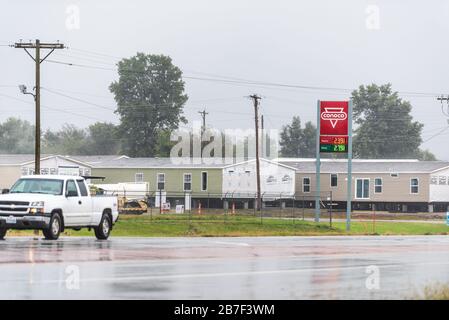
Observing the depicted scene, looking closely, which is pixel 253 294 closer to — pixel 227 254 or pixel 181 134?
pixel 227 254

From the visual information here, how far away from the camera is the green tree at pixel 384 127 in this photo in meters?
144

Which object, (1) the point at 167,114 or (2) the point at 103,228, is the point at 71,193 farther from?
(1) the point at 167,114

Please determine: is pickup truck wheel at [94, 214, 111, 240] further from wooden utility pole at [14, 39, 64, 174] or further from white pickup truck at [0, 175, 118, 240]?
wooden utility pole at [14, 39, 64, 174]

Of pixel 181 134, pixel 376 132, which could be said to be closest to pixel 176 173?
pixel 181 134

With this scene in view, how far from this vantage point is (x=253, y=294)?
566 inches

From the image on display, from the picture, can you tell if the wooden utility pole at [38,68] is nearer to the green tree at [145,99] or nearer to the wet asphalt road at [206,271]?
the wet asphalt road at [206,271]

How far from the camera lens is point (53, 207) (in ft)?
94.9

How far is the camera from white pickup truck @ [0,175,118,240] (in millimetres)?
28469

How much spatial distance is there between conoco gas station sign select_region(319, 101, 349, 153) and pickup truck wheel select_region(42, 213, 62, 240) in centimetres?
2746

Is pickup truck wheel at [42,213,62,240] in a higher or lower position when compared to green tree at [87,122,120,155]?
lower

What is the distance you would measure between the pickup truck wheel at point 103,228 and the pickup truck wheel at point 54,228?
2235mm

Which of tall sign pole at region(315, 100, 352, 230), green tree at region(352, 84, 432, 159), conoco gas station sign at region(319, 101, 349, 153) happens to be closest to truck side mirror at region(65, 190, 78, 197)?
tall sign pole at region(315, 100, 352, 230)

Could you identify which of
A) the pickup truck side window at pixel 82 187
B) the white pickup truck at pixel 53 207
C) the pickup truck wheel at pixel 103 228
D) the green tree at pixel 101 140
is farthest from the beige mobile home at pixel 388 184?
the green tree at pixel 101 140

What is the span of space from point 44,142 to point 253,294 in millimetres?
179574
